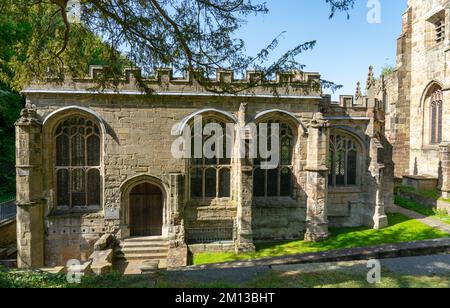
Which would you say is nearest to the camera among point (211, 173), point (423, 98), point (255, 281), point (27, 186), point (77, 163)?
point (255, 281)

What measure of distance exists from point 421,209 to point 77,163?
670 inches

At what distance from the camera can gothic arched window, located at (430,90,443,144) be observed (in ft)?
53.5

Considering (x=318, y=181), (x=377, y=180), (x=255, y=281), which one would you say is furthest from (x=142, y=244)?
(x=377, y=180)

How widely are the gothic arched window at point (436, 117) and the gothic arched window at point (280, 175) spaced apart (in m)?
10.8

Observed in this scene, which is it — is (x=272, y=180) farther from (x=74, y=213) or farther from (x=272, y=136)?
(x=74, y=213)

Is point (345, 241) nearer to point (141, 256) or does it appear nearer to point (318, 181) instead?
point (318, 181)

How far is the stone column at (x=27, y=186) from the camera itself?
32.7 feet

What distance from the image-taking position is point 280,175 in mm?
12266

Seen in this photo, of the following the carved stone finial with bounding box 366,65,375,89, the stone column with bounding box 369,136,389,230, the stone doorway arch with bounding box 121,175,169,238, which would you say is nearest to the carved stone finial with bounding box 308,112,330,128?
the stone column with bounding box 369,136,389,230

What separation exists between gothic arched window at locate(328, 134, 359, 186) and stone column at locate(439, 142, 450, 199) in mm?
4916

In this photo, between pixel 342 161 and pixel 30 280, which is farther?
pixel 342 161

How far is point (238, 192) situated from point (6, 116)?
1402 cm
